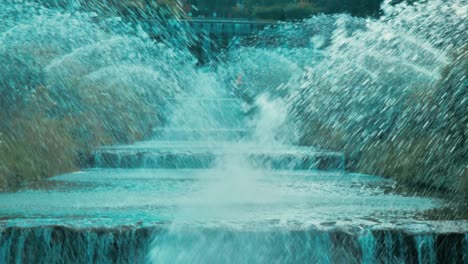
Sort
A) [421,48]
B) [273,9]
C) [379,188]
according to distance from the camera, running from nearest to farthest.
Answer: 1. [379,188]
2. [421,48]
3. [273,9]

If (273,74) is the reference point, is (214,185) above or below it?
above

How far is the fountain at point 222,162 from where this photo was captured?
544cm

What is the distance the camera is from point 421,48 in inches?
424

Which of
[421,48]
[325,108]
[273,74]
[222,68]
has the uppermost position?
[421,48]

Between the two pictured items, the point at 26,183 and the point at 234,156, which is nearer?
the point at 26,183

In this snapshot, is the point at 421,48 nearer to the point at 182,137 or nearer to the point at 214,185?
the point at 214,185

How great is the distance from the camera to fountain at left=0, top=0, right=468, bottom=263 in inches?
214

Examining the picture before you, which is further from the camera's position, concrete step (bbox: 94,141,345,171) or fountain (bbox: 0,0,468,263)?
concrete step (bbox: 94,141,345,171)

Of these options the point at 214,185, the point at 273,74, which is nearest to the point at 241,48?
the point at 273,74

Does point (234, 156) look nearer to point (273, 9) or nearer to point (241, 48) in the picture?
point (241, 48)

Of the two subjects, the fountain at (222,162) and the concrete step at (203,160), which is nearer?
the fountain at (222,162)

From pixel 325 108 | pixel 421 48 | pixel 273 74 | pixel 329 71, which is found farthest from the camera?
pixel 273 74

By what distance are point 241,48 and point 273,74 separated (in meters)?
12.5

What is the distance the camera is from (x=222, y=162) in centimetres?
1075
